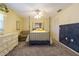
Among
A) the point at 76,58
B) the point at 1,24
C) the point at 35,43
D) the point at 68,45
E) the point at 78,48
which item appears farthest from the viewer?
the point at 35,43

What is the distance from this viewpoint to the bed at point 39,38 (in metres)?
5.74

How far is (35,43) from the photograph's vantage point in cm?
574

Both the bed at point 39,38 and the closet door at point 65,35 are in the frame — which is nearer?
the closet door at point 65,35

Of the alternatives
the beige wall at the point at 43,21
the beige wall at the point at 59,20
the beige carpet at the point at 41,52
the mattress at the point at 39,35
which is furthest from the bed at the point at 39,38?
the beige carpet at the point at 41,52

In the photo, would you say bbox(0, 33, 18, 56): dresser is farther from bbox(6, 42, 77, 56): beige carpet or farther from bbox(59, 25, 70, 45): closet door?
bbox(59, 25, 70, 45): closet door

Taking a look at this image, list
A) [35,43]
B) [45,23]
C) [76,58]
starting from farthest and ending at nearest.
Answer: [45,23] < [35,43] < [76,58]

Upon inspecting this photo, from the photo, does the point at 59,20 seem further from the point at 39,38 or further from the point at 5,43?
the point at 5,43

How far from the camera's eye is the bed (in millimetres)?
5738

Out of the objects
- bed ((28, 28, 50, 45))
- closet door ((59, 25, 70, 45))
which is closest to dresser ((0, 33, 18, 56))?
bed ((28, 28, 50, 45))

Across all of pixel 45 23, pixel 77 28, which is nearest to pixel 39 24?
pixel 45 23

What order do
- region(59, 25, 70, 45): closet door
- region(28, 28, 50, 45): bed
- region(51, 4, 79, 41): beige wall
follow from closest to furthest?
region(59, 25, 70, 45): closet door
region(51, 4, 79, 41): beige wall
region(28, 28, 50, 45): bed

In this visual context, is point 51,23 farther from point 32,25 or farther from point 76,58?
point 76,58

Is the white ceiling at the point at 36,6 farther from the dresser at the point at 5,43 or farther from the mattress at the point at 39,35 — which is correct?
the mattress at the point at 39,35

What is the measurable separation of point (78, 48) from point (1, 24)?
2711mm
